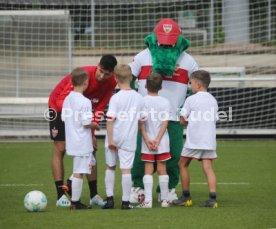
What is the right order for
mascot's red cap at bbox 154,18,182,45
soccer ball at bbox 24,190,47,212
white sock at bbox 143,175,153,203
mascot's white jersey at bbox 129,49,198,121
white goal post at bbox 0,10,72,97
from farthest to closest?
1. white goal post at bbox 0,10,72,97
2. mascot's white jersey at bbox 129,49,198,121
3. mascot's red cap at bbox 154,18,182,45
4. white sock at bbox 143,175,153,203
5. soccer ball at bbox 24,190,47,212

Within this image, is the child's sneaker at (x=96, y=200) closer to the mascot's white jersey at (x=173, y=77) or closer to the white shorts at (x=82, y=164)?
the white shorts at (x=82, y=164)

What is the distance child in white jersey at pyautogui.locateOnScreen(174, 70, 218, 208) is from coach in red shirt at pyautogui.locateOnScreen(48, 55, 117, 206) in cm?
93

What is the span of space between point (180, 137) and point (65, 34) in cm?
941

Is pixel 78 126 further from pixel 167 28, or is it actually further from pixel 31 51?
pixel 31 51

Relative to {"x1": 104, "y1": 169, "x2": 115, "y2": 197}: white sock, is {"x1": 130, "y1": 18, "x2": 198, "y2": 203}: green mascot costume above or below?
above

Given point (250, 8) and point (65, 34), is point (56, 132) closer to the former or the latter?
point (65, 34)

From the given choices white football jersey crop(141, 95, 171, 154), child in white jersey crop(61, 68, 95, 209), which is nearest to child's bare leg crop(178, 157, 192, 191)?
white football jersey crop(141, 95, 171, 154)

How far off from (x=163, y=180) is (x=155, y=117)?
0.69 metres

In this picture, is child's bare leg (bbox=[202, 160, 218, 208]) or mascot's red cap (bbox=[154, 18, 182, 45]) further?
mascot's red cap (bbox=[154, 18, 182, 45])

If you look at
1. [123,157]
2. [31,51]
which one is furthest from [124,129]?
[31,51]

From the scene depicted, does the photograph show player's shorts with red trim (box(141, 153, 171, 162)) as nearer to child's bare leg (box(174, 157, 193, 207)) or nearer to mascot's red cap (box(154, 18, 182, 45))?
child's bare leg (box(174, 157, 193, 207))

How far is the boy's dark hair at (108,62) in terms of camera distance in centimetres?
862

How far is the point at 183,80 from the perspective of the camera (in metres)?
9.25

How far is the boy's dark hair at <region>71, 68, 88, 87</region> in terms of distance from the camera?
8312 millimetres
